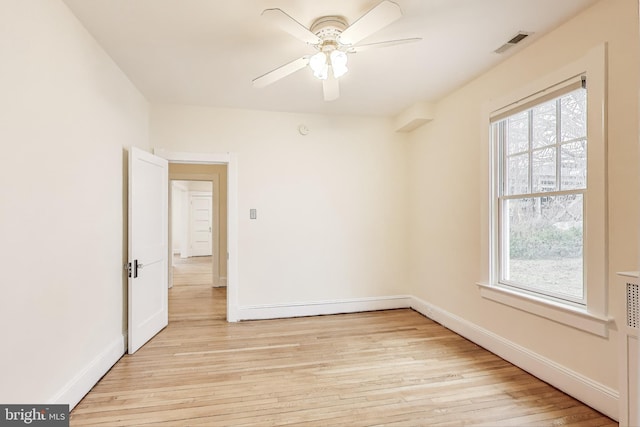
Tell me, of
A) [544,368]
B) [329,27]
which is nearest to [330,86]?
[329,27]

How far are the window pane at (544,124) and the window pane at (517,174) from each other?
169 millimetres

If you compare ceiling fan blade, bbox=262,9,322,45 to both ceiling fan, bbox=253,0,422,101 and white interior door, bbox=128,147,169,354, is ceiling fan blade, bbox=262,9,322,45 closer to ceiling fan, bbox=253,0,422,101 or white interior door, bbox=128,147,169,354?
ceiling fan, bbox=253,0,422,101

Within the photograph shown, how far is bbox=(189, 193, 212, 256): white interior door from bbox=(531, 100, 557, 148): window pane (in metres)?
9.75

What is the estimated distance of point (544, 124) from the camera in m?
2.55

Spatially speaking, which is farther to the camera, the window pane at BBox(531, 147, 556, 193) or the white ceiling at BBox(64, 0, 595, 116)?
the window pane at BBox(531, 147, 556, 193)

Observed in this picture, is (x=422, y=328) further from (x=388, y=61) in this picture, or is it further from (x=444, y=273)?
(x=388, y=61)

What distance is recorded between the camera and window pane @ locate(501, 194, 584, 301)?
2307 millimetres

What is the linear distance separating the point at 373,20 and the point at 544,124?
1.69 metres

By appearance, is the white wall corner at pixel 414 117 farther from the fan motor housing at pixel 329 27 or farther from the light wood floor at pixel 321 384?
the light wood floor at pixel 321 384

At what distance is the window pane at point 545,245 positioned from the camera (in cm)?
231

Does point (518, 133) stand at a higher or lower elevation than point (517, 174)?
higher

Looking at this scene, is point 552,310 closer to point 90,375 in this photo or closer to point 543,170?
point 543,170

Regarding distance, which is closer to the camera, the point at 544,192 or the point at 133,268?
the point at 544,192

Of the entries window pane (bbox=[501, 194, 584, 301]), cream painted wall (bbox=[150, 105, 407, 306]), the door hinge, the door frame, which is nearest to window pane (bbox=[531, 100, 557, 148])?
window pane (bbox=[501, 194, 584, 301])
